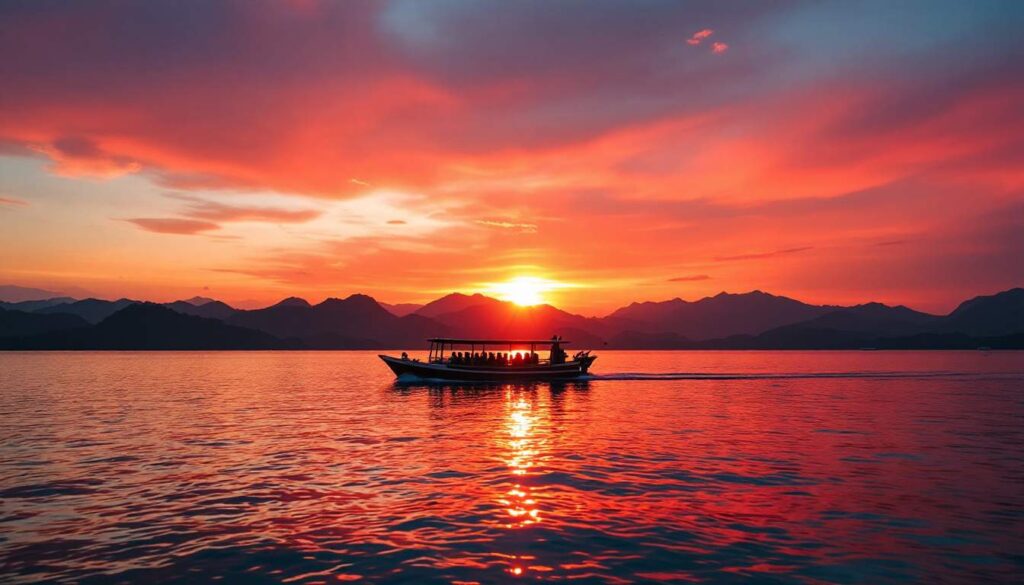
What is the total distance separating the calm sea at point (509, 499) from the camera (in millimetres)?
13664

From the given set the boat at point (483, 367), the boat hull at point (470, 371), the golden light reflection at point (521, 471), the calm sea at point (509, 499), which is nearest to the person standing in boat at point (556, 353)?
the boat at point (483, 367)

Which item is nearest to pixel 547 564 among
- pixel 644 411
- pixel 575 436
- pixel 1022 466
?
pixel 575 436

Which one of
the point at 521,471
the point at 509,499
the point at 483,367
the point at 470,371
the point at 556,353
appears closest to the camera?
the point at 509,499

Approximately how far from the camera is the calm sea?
44.8 ft

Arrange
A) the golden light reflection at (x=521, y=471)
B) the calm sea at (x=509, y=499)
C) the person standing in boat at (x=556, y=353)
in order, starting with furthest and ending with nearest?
1. the person standing in boat at (x=556, y=353)
2. the golden light reflection at (x=521, y=471)
3. the calm sea at (x=509, y=499)

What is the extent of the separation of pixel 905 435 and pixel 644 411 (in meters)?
17.8

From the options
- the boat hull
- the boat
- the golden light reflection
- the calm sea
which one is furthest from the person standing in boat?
→ the calm sea

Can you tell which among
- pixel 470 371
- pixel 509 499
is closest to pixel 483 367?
pixel 470 371

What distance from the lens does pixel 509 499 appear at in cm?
1964

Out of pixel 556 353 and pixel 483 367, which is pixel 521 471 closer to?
pixel 483 367

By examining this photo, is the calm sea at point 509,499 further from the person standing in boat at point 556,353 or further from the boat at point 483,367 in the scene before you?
the person standing in boat at point 556,353

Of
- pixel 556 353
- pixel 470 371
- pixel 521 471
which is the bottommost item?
pixel 521 471

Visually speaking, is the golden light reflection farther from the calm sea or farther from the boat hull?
the boat hull

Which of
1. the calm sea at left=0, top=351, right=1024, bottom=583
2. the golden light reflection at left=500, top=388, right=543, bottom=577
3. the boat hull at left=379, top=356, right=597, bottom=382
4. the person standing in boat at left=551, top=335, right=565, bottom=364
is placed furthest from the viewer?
the person standing in boat at left=551, top=335, right=565, bottom=364
